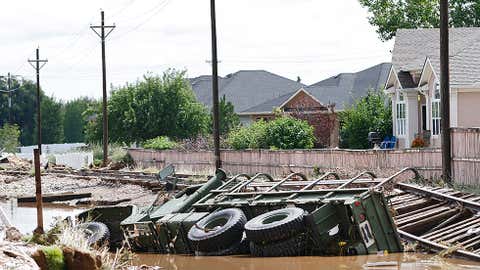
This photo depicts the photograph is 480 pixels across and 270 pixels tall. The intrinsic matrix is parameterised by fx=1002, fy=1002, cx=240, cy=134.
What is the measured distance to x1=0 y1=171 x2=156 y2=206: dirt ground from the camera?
1678 inches

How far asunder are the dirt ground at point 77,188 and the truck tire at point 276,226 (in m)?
17.4

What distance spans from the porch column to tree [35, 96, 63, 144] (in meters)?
76.6

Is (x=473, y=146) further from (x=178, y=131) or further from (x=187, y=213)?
(x=178, y=131)

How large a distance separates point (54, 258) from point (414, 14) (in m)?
59.2

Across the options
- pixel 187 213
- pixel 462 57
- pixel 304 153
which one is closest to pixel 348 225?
pixel 187 213

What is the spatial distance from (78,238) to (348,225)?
676 cm

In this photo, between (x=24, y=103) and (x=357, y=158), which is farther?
(x=24, y=103)

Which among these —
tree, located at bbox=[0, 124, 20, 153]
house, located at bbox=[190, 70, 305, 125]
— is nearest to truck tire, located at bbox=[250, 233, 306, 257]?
house, located at bbox=[190, 70, 305, 125]

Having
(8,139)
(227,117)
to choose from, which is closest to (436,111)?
(227,117)

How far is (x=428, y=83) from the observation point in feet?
153

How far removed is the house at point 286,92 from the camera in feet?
248

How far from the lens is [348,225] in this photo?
20672 millimetres

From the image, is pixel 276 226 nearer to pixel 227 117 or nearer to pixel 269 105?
pixel 227 117

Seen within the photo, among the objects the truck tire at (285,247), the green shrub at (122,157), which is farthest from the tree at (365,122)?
the truck tire at (285,247)
